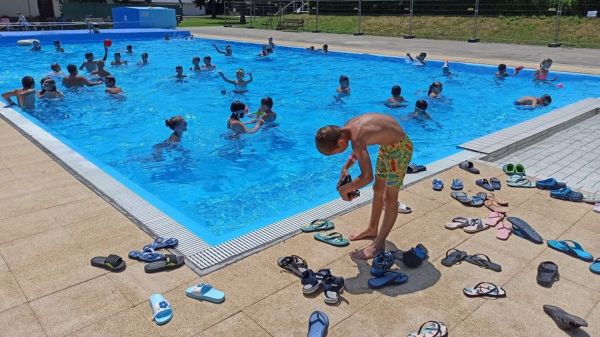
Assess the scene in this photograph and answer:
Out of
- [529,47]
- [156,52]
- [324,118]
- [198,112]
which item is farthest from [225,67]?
[529,47]

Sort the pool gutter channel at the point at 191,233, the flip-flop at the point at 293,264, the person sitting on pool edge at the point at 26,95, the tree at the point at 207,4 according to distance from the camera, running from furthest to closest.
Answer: the tree at the point at 207,4 → the person sitting on pool edge at the point at 26,95 → the pool gutter channel at the point at 191,233 → the flip-flop at the point at 293,264

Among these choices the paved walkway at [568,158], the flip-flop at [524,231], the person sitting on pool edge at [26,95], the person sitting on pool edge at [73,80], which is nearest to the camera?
the flip-flop at [524,231]

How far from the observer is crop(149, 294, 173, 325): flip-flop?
3183 millimetres

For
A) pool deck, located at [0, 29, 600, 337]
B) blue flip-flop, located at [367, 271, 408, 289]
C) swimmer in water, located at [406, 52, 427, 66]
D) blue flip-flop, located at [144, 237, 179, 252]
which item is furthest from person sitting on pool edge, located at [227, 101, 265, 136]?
swimmer in water, located at [406, 52, 427, 66]

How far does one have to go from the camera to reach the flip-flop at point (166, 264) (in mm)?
3775

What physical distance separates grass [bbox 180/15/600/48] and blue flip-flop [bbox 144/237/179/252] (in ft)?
74.6

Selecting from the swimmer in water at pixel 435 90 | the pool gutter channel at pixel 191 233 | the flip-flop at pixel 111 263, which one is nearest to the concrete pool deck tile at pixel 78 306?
the flip-flop at pixel 111 263

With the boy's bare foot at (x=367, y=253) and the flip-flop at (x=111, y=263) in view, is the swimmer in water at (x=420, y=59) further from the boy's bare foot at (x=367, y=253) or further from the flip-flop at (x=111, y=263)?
the flip-flop at (x=111, y=263)

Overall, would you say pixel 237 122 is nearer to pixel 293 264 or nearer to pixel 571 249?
pixel 293 264

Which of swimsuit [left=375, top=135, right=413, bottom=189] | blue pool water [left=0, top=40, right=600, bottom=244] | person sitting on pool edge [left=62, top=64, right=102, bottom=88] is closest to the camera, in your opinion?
swimsuit [left=375, top=135, right=413, bottom=189]

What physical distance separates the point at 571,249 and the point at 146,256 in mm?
3686

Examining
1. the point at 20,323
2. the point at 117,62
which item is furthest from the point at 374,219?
the point at 117,62

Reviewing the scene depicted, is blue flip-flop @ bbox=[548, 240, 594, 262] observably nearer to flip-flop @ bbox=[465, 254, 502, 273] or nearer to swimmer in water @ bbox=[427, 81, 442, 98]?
flip-flop @ bbox=[465, 254, 502, 273]

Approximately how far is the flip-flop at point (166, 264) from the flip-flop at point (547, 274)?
2.91 metres
